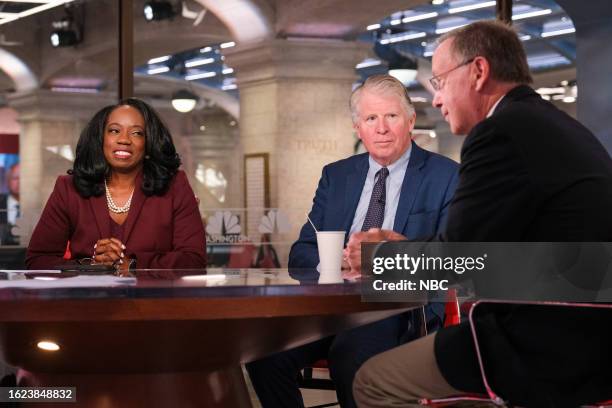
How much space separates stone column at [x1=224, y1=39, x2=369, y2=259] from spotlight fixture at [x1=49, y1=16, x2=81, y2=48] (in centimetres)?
90

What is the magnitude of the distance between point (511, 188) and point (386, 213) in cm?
134

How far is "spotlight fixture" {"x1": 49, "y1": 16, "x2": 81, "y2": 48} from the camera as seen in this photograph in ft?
18.0

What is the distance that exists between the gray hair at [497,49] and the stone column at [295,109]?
3601 millimetres

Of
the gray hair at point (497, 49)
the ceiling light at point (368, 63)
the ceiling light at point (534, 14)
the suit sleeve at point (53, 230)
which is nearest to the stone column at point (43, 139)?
the ceiling light at point (368, 63)

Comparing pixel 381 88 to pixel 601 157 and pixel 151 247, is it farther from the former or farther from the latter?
pixel 601 157

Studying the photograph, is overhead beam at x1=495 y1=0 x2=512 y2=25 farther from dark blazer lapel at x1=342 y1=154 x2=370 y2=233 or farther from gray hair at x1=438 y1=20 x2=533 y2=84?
gray hair at x1=438 y1=20 x2=533 y2=84

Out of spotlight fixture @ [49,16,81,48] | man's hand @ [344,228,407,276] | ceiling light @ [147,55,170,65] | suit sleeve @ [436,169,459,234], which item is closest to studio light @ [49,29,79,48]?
spotlight fixture @ [49,16,81,48]

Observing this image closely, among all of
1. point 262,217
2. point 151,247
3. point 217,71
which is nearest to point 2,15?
point 217,71

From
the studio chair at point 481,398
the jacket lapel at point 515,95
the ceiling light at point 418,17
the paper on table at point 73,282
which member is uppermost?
the ceiling light at point 418,17

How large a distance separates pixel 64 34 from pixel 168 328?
3825 millimetres

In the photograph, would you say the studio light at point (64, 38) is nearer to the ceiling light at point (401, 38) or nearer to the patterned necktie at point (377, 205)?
the ceiling light at point (401, 38)

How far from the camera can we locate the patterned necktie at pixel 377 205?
3.31m

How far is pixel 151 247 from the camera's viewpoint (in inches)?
130

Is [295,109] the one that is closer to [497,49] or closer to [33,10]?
[33,10]
